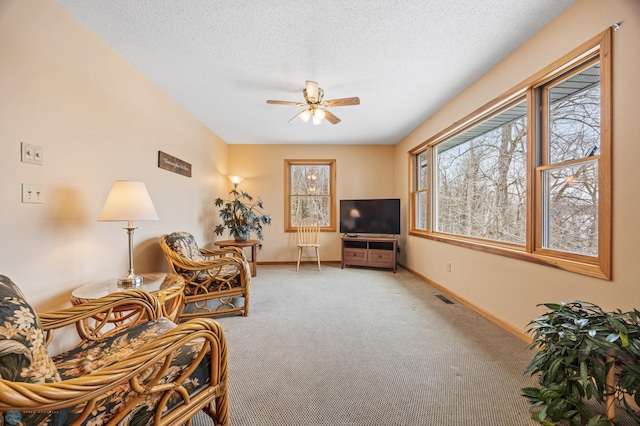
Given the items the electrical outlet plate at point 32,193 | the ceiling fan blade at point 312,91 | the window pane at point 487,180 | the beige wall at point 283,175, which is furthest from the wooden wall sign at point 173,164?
the window pane at point 487,180

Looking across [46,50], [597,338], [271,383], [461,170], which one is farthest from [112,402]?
[461,170]

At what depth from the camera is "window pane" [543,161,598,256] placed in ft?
5.57

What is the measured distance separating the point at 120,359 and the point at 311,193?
432 cm

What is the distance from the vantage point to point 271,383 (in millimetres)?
1594

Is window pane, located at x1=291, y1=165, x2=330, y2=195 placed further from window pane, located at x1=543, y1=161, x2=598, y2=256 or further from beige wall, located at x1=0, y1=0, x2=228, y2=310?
window pane, located at x1=543, y1=161, x2=598, y2=256

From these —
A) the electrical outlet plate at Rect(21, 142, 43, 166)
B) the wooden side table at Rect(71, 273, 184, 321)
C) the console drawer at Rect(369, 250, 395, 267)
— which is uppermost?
the electrical outlet plate at Rect(21, 142, 43, 166)

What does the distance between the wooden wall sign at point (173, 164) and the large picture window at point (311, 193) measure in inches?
84.7

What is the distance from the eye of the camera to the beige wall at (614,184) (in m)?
1.40

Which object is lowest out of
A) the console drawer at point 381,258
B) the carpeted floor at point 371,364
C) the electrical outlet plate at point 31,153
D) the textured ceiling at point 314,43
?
the carpeted floor at point 371,364

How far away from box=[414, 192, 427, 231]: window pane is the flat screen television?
33cm

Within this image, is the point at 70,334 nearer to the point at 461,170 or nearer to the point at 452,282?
the point at 452,282

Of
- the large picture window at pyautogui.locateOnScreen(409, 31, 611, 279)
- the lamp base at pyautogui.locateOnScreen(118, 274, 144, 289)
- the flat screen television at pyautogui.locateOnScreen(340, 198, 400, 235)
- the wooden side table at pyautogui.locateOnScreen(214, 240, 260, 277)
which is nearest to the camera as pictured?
the large picture window at pyautogui.locateOnScreen(409, 31, 611, 279)

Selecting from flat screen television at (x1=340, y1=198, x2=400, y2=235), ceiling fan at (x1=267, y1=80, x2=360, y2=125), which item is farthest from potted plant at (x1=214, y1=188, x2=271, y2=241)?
ceiling fan at (x1=267, y1=80, x2=360, y2=125)

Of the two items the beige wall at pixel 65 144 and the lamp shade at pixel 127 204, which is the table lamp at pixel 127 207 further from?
the beige wall at pixel 65 144
